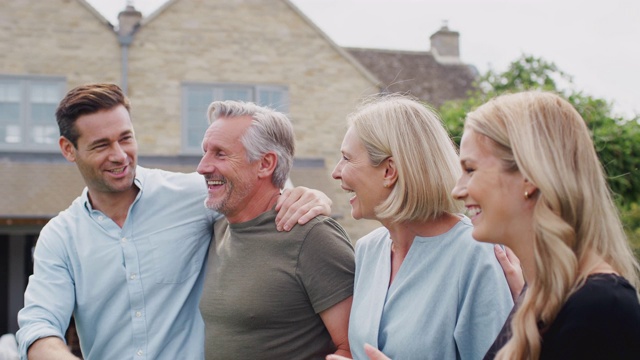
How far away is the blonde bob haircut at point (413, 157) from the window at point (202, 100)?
13.5 meters

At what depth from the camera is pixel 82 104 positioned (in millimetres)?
3727

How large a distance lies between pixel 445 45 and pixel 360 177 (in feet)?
70.3

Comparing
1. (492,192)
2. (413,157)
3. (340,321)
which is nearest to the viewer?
(492,192)

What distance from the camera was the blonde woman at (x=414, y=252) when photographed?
2.74 meters

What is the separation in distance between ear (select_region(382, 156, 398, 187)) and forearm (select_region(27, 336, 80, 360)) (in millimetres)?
1560

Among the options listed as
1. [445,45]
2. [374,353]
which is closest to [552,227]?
[374,353]

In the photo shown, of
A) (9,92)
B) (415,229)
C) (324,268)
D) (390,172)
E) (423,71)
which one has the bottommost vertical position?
(9,92)

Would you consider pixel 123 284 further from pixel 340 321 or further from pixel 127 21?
pixel 127 21

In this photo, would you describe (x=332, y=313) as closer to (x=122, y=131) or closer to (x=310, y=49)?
(x=122, y=131)

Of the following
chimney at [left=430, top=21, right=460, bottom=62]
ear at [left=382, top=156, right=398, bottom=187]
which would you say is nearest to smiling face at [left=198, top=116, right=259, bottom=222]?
ear at [left=382, top=156, right=398, bottom=187]

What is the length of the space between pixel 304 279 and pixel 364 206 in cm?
43

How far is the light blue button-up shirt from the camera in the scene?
3574mm

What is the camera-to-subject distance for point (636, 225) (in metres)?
19.7

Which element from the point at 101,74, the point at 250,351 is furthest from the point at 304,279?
the point at 101,74
